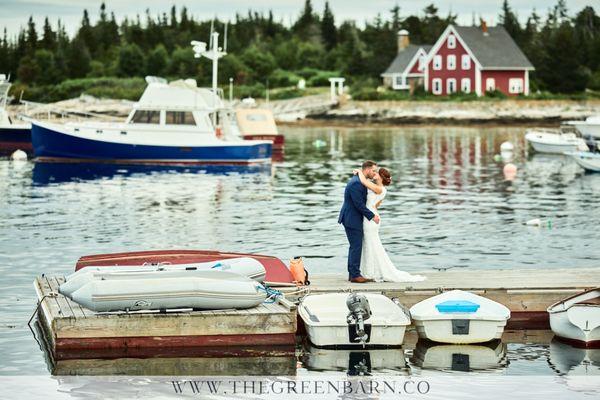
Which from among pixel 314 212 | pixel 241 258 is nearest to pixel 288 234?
pixel 314 212

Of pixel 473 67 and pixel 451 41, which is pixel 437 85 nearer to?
pixel 473 67

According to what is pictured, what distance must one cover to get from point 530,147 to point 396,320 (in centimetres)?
5163

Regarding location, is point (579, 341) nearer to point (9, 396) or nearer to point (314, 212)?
point (9, 396)

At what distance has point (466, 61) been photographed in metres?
102

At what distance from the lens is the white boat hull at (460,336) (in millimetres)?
15602

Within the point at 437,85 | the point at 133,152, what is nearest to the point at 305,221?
the point at 133,152

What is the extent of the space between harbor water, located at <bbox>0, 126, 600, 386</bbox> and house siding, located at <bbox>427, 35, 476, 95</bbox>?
142 ft

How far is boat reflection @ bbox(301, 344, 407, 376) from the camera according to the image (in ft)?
48.5

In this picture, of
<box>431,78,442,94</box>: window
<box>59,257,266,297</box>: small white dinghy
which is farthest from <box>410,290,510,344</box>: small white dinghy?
<box>431,78,442,94</box>: window

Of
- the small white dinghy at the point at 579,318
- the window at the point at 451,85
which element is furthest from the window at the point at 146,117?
the window at the point at 451,85

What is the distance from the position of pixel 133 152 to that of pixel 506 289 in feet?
125

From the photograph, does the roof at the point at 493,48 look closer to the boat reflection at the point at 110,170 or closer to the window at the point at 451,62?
the window at the point at 451,62

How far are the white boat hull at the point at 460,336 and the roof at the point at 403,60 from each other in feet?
295

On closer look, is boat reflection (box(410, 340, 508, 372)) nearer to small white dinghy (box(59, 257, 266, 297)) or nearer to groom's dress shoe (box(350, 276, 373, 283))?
groom's dress shoe (box(350, 276, 373, 283))
